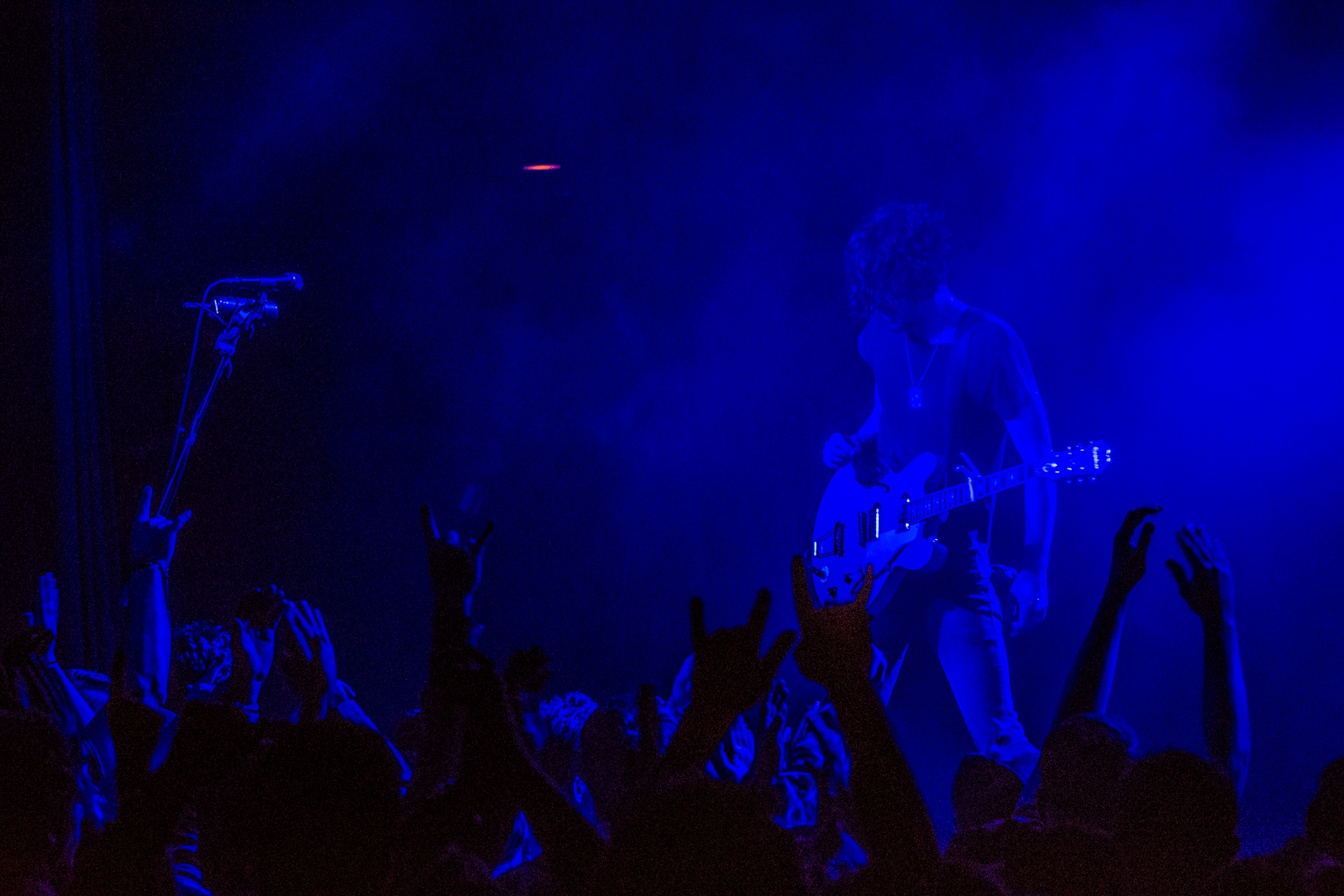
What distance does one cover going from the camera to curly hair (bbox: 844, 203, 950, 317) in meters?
5.95

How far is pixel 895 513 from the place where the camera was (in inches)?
225

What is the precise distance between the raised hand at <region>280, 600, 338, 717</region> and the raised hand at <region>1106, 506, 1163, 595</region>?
186cm

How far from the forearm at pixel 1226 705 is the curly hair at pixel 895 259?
3.50 m

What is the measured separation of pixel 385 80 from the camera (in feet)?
22.0

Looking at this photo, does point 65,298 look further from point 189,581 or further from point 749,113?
point 749,113

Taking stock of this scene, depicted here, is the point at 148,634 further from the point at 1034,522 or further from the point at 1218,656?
the point at 1034,522

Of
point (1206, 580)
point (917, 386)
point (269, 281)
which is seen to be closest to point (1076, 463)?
point (917, 386)

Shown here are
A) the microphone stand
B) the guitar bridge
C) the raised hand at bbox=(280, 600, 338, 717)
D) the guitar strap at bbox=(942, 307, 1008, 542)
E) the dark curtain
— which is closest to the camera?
the raised hand at bbox=(280, 600, 338, 717)

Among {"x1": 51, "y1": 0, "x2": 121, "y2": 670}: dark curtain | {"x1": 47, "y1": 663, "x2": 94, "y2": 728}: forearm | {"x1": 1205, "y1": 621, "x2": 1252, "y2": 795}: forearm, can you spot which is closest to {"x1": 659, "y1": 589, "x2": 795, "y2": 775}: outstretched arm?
{"x1": 1205, "y1": 621, "x2": 1252, "y2": 795}: forearm

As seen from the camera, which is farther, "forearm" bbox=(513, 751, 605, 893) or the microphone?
the microphone

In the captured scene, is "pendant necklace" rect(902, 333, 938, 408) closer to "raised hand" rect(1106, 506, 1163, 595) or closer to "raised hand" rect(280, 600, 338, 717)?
"raised hand" rect(1106, 506, 1163, 595)

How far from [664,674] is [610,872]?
4838mm

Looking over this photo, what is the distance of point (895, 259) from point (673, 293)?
4.11 ft

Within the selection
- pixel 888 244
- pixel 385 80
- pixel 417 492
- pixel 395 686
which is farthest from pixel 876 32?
pixel 395 686
